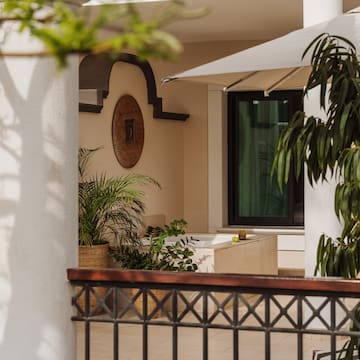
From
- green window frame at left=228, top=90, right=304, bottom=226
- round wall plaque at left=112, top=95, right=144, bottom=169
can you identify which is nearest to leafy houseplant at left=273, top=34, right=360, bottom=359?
round wall plaque at left=112, top=95, right=144, bottom=169

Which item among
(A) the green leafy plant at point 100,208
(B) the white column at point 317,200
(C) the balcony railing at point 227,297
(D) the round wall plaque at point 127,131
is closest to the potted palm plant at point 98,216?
(A) the green leafy plant at point 100,208

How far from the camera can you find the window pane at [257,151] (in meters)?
11.5

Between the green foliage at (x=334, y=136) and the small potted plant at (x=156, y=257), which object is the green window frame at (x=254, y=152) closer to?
the small potted plant at (x=156, y=257)

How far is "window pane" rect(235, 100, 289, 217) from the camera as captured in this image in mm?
11492

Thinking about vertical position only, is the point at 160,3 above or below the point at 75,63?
above

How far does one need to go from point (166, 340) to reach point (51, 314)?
3.99 metres

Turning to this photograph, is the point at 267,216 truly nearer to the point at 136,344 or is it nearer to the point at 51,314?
the point at 136,344

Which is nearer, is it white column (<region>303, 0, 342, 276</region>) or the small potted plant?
white column (<region>303, 0, 342, 276</region>)

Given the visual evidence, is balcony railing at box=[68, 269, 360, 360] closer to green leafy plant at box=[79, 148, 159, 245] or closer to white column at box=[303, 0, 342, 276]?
white column at box=[303, 0, 342, 276]

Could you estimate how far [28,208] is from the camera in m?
3.10

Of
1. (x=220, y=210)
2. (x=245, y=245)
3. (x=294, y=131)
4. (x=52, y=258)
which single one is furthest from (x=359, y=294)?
(x=220, y=210)

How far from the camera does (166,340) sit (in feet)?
23.1

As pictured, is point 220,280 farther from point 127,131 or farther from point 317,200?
point 127,131

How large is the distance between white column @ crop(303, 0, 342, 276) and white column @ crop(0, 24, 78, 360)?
390cm
